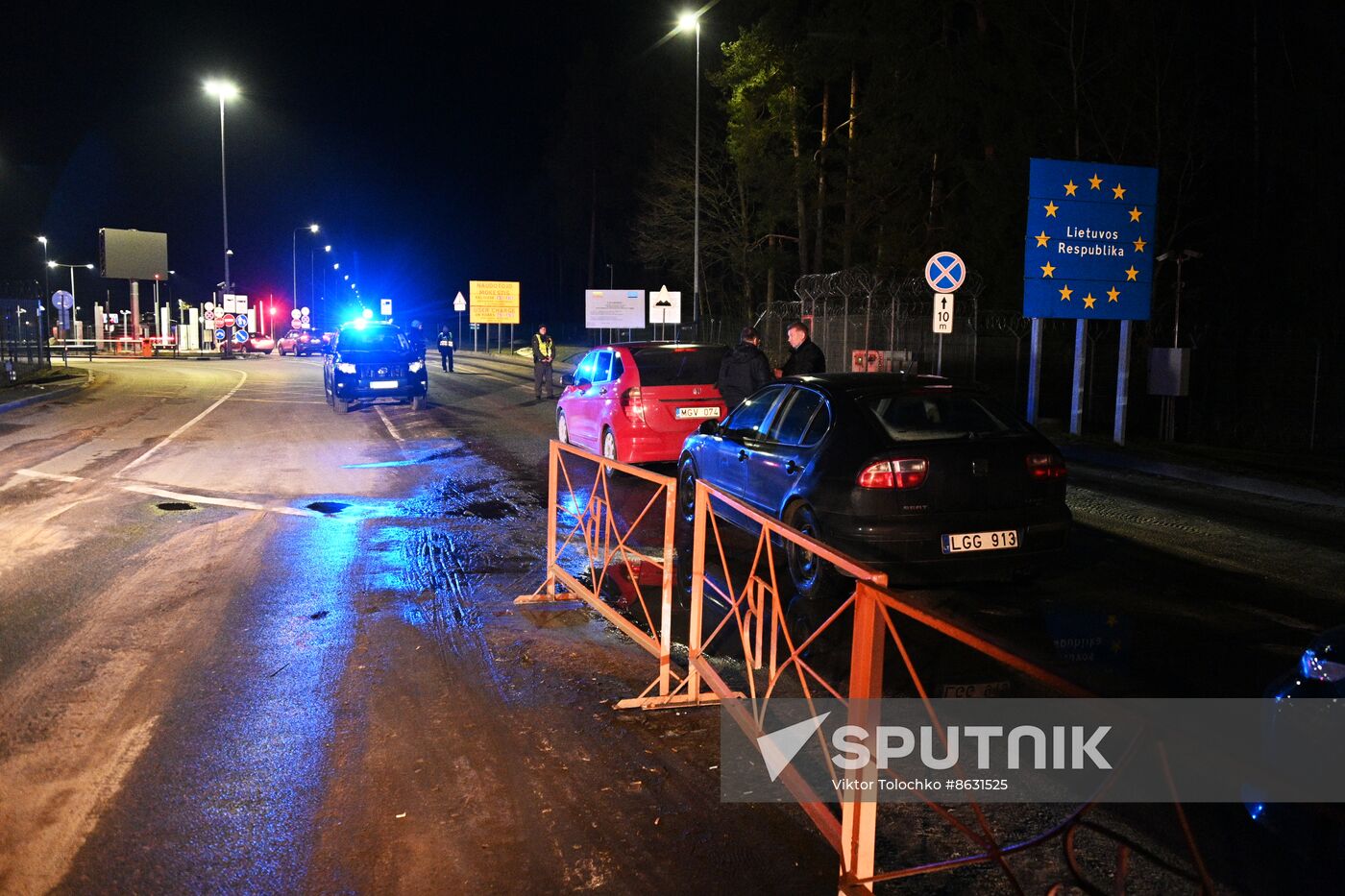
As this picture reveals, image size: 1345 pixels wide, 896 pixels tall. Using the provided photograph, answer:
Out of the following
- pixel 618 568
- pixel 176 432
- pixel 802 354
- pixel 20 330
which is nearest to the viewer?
pixel 618 568

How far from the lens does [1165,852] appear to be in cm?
390

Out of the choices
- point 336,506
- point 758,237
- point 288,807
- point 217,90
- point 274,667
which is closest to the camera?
point 288,807

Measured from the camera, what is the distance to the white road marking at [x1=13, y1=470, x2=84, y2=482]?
515 inches

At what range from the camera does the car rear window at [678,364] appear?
1298 centimetres

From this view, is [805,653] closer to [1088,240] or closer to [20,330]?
[1088,240]

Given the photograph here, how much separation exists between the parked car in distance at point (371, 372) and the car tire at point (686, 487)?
1404 centimetres

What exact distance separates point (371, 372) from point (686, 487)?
14476mm

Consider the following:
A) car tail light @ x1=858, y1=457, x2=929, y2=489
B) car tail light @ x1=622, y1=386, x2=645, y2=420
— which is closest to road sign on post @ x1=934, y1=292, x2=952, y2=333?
car tail light @ x1=622, y1=386, x2=645, y2=420

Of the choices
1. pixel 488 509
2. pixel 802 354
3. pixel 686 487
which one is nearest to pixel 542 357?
pixel 802 354

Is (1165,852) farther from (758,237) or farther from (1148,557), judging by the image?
(758,237)

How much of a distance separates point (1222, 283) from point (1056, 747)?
1000 inches

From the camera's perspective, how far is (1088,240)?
1764 centimetres

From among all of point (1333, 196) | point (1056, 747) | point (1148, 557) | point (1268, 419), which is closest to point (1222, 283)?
point (1333, 196)

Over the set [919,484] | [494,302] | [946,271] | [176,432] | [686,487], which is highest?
[494,302]
